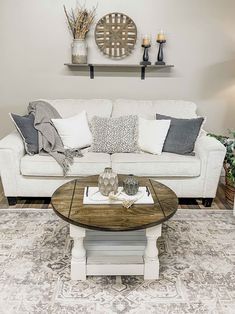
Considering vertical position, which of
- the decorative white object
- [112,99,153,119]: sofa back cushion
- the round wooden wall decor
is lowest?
the decorative white object

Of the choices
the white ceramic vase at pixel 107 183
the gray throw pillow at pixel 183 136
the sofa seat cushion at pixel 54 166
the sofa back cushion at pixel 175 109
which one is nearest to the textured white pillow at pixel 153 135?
the gray throw pillow at pixel 183 136

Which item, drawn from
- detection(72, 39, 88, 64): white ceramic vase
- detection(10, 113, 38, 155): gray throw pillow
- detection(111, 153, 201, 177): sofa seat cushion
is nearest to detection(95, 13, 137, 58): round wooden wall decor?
detection(72, 39, 88, 64): white ceramic vase

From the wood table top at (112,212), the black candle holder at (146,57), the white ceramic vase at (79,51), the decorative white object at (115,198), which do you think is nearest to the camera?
the wood table top at (112,212)

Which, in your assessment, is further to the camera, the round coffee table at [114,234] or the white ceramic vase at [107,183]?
the white ceramic vase at [107,183]

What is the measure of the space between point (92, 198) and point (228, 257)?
3.69 ft

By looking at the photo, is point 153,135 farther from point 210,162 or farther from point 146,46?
point 146,46

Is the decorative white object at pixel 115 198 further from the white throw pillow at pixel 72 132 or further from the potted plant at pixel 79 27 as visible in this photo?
the potted plant at pixel 79 27

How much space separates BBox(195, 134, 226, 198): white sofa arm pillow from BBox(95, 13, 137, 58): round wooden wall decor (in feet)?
5.00

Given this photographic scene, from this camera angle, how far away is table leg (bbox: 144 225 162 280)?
6.40ft

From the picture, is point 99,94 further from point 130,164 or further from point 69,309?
point 69,309

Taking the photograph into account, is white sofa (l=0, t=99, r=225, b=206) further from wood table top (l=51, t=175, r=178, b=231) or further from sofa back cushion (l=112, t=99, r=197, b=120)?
wood table top (l=51, t=175, r=178, b=231)

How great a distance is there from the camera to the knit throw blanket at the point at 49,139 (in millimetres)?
2973

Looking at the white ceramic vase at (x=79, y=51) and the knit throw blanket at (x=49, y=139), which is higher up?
the white ceramic vase at (x=79, y=51)

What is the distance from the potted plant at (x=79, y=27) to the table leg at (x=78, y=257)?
232cm
